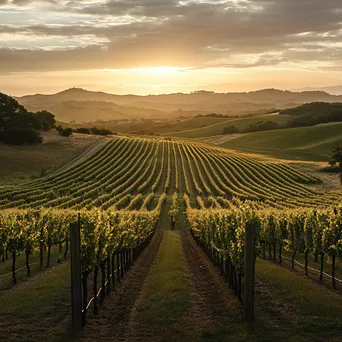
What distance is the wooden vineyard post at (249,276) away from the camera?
1515 centimetres

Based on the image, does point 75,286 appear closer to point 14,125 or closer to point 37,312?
point 37,312

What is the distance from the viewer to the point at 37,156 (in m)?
110

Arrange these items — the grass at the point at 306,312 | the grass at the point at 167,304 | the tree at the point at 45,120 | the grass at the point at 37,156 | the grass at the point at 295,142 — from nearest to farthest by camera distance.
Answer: the grass at the point at 306,312
the grass at the point at 167,304
the grass at the point at 37,156
the tree at the point at 45,120
the grass at the point at 295,142

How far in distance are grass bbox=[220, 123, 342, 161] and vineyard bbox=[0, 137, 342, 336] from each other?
33.7 meters

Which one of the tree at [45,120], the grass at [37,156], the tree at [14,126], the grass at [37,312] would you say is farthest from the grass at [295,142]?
the grass at [37,312]

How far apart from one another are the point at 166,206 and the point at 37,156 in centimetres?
4665

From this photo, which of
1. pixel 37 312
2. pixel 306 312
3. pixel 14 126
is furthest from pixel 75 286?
pixel 14 126

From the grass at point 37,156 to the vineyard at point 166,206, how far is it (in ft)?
18.0

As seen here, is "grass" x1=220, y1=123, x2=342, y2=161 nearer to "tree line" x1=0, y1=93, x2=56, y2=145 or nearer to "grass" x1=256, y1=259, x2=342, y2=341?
"tree line" x1=0, y1=93, x2=56, y2=145

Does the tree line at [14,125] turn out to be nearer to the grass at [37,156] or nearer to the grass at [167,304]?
the grass at [37,156]

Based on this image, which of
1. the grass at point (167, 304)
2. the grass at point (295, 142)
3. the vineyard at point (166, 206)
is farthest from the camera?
the grass at point (295, 142)

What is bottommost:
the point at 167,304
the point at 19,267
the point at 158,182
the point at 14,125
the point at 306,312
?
the point at 158,182

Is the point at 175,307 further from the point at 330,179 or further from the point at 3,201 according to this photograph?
the point at 330,179

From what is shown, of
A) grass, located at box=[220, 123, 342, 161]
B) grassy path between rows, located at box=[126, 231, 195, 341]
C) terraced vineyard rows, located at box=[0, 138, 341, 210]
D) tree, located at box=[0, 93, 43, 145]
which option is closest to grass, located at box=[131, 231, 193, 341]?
grassy path between rows, located at box=[126, 231, 195, 341]
